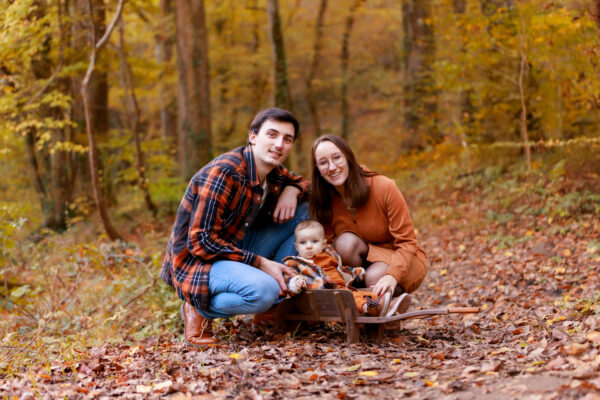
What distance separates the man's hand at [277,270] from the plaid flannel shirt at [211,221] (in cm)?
6

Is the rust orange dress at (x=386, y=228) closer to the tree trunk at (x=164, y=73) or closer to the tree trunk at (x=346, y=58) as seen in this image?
the tree trunk at (x=164, y=73)

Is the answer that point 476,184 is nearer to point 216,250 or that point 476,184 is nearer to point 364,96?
point 216,250

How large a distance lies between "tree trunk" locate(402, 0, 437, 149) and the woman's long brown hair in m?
10.9

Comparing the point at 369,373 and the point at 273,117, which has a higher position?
the point at 273,117

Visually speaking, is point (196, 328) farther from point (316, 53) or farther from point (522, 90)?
point (316, 53)

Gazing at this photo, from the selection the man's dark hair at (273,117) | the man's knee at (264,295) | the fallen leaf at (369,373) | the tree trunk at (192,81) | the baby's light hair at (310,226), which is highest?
the tree trunk at (192,81)

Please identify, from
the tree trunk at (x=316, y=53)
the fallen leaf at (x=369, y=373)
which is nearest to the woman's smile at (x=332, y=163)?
the fallen leaf at (x=369, y=373)

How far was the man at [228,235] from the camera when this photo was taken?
14.1 ft

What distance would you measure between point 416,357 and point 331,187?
1621 millimetres

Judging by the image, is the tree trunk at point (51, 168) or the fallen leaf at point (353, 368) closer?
the fallen leaf at point (353, 368)

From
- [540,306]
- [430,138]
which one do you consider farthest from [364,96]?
[540,306]

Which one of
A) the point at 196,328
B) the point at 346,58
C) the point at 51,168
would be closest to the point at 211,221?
the point at 196,328

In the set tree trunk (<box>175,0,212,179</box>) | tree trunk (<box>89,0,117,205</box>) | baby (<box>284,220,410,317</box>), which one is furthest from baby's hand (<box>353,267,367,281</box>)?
tree trunk (<box>89,0,117,205</box>)

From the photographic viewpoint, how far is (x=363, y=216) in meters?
4.84
